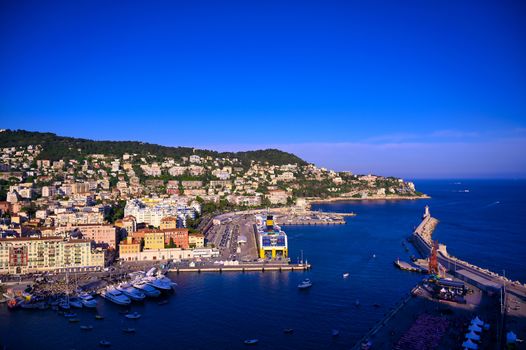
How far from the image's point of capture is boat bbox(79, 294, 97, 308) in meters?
16.5

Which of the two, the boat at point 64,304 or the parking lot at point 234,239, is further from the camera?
the parking lot at point 234,239

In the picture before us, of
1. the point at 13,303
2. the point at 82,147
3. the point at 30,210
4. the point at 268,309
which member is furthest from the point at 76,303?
the point at 82,147

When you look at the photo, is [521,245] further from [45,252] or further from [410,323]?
[45,252]

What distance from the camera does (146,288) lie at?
18.2 meters

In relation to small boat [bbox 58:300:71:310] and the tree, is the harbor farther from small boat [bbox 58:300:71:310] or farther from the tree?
the tree

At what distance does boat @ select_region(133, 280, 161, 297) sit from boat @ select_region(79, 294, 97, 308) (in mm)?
1904

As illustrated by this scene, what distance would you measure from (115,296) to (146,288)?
4.39ft

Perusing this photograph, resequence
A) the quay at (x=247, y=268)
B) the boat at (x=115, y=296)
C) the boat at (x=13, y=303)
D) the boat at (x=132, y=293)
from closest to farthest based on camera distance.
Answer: the boat at (x=13, y=303) → the boat at (x=115, y=296) → the boat at (x=132, y=293) → the quay at (x=247, y=268)

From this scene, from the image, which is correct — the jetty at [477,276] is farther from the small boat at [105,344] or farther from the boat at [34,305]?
the boat at [34,305]

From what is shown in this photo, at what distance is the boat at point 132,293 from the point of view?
687 inches

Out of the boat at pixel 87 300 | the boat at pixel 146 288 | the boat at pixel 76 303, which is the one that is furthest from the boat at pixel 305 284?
the boat at pixel 76 303

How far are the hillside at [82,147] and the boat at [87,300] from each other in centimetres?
4266

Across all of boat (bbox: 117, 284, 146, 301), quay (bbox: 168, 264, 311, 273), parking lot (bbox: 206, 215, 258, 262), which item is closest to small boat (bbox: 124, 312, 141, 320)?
boat (bbox: 117, 284, 146, 301)

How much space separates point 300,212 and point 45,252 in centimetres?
3008
